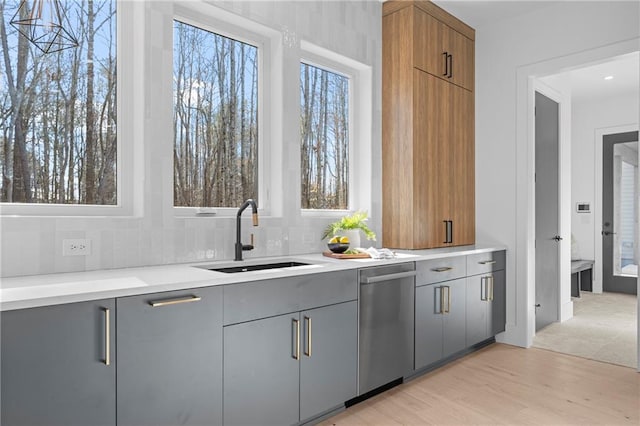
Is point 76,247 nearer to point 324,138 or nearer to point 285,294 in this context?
point 285,294

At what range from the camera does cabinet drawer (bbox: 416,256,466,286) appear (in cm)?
287

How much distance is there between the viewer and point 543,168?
4.14m

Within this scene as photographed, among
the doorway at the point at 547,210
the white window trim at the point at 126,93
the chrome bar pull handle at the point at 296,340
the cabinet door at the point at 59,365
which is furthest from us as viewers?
the doorway at the point at 547,210

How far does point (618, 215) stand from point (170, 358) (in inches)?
254

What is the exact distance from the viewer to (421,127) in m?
3.39

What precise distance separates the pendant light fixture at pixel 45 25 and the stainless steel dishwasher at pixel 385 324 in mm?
1937

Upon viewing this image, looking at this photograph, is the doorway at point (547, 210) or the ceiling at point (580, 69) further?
the doorway at point (547, 210)

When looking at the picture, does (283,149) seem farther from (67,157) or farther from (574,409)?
(574,409)

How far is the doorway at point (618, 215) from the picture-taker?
5930 mm

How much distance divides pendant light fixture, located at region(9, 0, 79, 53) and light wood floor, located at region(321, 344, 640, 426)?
2.35 metres

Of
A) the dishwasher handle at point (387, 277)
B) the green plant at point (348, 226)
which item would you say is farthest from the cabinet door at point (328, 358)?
the green plant at point (348, 226)

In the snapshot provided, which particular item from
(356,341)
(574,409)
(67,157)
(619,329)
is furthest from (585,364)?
(67,157)

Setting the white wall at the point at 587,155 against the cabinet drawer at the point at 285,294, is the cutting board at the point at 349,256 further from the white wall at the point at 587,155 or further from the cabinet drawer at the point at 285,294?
the white wall at the point at 587,155

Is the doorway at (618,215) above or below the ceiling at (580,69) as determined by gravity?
below
